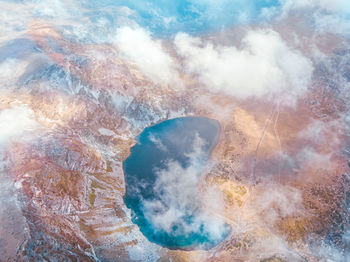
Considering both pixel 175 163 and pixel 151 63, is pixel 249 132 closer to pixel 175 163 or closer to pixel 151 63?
pixel 175 163

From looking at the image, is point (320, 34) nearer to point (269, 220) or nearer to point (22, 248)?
point (269, 220)

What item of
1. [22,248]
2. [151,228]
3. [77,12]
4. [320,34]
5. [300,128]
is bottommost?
[151,228]

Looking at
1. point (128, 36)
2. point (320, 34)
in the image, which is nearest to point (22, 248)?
point (128, 36)

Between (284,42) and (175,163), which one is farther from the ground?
(284,42)

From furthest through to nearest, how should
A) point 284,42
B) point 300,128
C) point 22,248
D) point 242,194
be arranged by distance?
point 284,42 < point 300,128 < point 242,194 < point 22,248

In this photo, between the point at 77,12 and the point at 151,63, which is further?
the point at 77,12

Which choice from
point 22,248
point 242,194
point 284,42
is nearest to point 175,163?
point 242,194

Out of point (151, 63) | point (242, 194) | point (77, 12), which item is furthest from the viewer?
point (77, 12)
